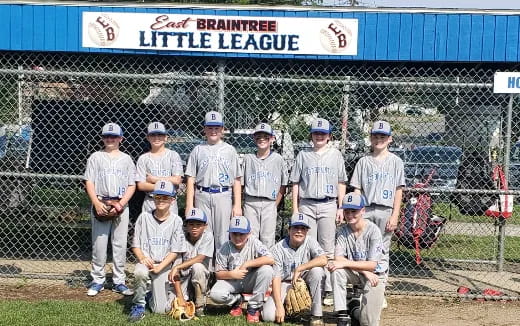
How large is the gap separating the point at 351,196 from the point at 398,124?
10.7ft

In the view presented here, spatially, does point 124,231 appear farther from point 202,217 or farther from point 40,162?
point 40,162

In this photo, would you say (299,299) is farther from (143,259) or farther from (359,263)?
(143,259)

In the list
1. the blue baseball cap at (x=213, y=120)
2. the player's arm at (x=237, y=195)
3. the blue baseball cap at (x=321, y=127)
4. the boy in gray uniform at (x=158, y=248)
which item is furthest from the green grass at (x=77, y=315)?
the blue baseball cap at (x=321, y=127)

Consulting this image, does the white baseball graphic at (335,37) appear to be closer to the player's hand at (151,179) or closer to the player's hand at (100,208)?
the player's hand at (151,179)

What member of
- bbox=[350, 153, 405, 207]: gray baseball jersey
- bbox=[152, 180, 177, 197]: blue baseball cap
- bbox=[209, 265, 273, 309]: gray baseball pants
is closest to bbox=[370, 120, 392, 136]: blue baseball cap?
bbox=[350, 153, 405, 207]: gray baseball jersey

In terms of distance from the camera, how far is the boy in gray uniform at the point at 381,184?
657 cm

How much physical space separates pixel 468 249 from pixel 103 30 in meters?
6.05

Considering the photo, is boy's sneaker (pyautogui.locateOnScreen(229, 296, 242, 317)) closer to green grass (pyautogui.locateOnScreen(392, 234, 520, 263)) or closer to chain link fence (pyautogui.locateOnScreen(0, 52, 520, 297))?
chain link fence (pyautogui.locateOnScreen(0, 52, 520, 297))

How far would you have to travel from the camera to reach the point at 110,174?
22.5 feet

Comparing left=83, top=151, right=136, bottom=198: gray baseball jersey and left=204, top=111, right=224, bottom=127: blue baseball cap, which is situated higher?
left=204, top=111, right=224, bottom=127: blue baseball cap

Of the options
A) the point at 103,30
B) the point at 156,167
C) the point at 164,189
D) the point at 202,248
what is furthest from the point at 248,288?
the point at 103,30

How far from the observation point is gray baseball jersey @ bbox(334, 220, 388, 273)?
6.03 m

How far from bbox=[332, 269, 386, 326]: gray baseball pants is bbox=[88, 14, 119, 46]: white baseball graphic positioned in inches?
155

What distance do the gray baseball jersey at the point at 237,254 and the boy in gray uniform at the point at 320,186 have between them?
616 millimetres
